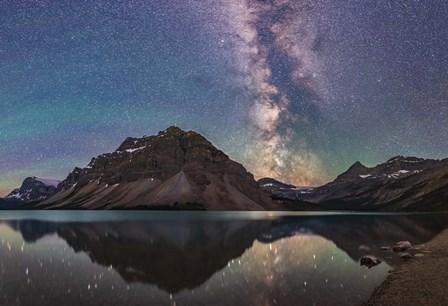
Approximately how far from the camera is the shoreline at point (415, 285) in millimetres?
29891

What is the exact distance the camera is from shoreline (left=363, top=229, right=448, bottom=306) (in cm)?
2989

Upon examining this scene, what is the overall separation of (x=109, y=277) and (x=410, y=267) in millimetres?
35383

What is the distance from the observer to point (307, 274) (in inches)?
1793

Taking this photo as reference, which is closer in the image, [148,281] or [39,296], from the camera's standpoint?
[39,296]

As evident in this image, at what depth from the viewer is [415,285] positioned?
115 ft

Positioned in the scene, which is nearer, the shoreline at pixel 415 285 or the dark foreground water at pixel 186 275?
the shoreline at pixel 415 285

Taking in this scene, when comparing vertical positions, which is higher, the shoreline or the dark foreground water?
the shoreline

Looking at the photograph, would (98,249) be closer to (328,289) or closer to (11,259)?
(11,259)

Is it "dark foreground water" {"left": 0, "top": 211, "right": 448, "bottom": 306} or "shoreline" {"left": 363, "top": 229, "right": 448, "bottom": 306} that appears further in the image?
"dark foreground water" {"left": 0, "top": 211, "right": 448, "bottom": 306}

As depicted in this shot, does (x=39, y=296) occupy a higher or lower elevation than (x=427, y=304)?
lower

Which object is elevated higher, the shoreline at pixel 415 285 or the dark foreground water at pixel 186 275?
the shoreline at pixel 415 285

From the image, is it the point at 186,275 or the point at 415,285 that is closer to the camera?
the point at 415,285

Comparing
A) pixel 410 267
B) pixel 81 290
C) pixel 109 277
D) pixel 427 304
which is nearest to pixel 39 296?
pixel 81 290

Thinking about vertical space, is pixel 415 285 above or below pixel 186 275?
above
